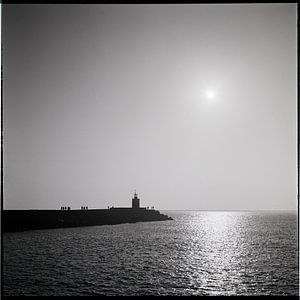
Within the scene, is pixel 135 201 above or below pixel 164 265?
above

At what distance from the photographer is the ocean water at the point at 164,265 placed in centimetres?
460

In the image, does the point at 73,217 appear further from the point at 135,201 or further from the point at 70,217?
the point at 135,201

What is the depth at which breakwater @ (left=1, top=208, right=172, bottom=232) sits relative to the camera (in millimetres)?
5133

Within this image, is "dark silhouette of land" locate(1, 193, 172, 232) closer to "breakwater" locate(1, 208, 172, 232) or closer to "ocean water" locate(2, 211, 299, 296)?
"breakwater" locate(1, 208, 172, 232)

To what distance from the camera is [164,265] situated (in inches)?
207

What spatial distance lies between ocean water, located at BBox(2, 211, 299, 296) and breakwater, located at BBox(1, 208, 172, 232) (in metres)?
0.16

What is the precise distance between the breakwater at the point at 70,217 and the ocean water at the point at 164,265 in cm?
16

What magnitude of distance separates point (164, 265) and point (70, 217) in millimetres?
1403

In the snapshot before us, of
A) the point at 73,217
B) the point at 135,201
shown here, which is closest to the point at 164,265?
the point at 135,201

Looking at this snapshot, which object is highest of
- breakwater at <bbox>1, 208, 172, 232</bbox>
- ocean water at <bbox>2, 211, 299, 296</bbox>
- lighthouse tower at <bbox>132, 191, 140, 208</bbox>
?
lighthouse tower at <bbox>132, 191, 140, 208</bbox>

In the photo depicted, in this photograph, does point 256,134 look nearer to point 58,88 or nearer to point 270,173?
point 270,173

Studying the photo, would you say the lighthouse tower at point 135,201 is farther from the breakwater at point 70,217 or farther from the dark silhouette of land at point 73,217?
the breakwater at point 70,217

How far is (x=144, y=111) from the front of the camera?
475 cm

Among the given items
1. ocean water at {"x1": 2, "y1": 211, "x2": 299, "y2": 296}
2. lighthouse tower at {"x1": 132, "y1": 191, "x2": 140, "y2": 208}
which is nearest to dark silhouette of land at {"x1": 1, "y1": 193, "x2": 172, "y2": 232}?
lighthouse tower at {"x1": 132, "y1": 191, "x2": 140, "y2": 208}
